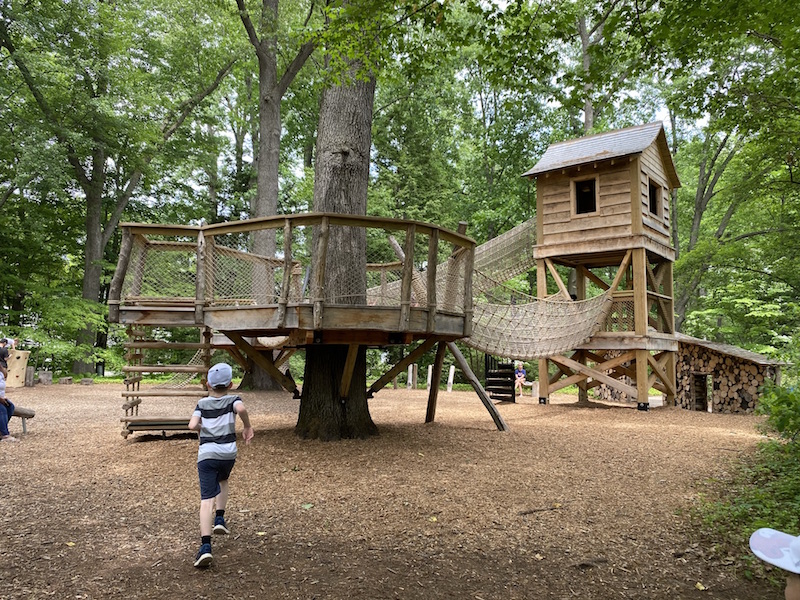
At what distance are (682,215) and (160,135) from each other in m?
23.1

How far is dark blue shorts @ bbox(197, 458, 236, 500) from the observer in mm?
3396

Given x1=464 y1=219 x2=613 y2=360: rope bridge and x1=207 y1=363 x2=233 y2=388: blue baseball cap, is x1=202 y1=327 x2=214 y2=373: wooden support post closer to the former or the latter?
x1=207 y1=363 x2=233 y2=388: blue baseball cap

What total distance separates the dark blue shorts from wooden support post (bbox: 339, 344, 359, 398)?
8.36ft

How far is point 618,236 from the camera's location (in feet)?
39.0

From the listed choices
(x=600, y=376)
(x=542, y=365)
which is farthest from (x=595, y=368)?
(x=542, y=365)

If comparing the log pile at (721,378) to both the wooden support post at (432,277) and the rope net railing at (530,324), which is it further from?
the wooden support post at (432,277)

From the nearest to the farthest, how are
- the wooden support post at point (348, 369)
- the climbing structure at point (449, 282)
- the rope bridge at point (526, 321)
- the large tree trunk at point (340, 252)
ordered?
the climbing structure at point (449, 282) < the wooden support post at point (348, 369) < the large tree trunk at point (340, 252) < the rope bridge at point (526, 321)

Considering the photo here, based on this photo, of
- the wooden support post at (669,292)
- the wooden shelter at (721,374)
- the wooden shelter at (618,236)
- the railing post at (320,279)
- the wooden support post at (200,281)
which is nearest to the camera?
the railing post at (320,279)

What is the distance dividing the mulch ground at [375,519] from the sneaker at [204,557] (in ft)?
0.16

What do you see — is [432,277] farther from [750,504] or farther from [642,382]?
[642,382]

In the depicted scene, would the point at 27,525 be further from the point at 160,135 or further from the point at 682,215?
the point at 682,215

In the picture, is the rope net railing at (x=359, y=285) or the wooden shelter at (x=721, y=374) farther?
the wooden shelter at (x=721, y=374)

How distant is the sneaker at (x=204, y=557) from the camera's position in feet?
10.0

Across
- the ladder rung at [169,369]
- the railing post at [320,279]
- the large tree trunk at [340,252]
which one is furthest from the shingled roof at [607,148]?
the ladder rung at [169,369]
